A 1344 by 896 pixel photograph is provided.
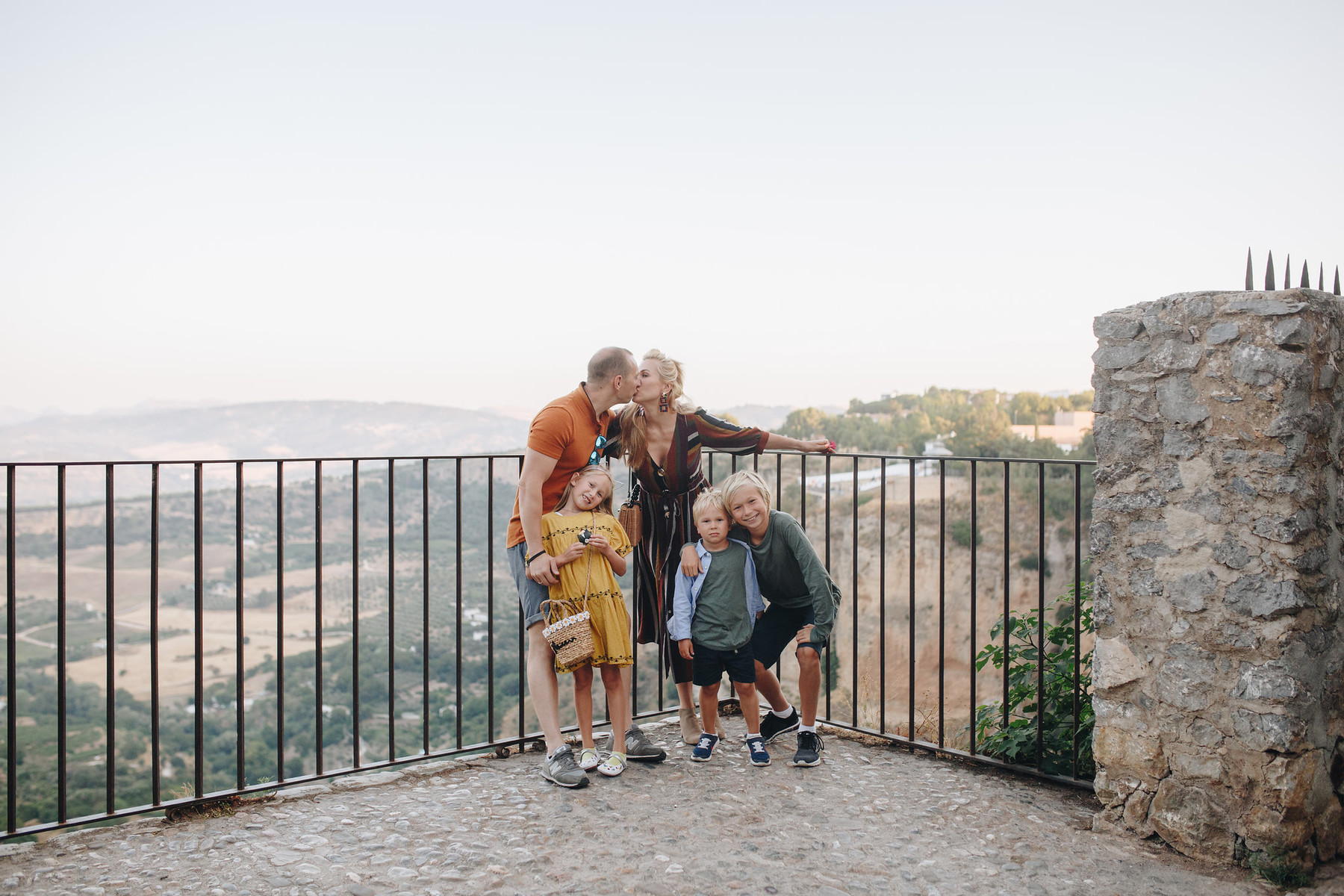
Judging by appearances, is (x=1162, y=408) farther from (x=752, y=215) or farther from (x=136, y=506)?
(x=752, y=215)

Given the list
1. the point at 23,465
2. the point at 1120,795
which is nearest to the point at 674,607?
the point at 1120,795

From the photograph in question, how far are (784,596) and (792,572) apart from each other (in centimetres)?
13

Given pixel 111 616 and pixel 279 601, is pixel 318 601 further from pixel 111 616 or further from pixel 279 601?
pixel 111 616

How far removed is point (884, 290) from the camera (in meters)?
33.3

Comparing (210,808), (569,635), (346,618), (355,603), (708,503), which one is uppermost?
(708,503)

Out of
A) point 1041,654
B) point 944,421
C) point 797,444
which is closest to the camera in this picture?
point 1041,654

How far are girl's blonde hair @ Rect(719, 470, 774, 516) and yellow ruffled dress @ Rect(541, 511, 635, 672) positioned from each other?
1.68 ft

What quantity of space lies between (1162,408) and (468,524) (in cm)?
2359

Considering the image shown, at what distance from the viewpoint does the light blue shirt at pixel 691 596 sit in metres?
3.29

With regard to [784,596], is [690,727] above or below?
below

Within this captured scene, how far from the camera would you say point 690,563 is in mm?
3262

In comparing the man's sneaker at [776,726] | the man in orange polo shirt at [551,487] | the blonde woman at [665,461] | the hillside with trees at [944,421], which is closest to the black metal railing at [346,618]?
the man in orange polo shirt at [551,487]

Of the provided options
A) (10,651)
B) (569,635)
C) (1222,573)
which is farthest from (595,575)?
(1222,573)

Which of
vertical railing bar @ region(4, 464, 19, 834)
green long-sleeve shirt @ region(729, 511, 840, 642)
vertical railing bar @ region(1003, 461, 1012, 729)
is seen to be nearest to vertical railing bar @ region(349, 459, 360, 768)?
vertical railing bar @ region(4, 464, 19, 834)
